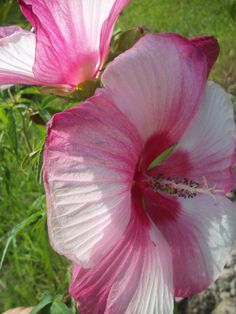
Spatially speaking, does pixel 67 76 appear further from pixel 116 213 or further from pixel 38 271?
pixel 38 271

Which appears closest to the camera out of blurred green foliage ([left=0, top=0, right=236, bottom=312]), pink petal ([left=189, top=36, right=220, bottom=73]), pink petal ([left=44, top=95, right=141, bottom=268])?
pink petal ([left=44, top=95, right=141, bottom=268])

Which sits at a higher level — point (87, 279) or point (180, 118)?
point (180, 118)

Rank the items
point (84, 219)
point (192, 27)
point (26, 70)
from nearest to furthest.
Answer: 1. point (84, 219)
2. point (26, 70)
3. point (192, 27)

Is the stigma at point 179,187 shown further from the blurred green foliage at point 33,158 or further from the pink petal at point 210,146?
the blurred green foliage at point 33,158

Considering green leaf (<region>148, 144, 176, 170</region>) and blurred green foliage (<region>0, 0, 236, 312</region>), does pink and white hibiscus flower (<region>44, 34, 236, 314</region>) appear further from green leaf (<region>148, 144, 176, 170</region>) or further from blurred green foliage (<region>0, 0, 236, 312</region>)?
blurred green foliage (<region>0, 0, 236, 312</region>)

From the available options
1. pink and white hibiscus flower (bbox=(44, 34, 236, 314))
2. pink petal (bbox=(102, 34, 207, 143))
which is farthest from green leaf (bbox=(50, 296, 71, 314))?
pink petal (bbox=(102, 34, 207, 143))

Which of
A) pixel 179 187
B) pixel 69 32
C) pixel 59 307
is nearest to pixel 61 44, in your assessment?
pixel 69 32

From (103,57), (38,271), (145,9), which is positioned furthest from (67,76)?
(145,9)

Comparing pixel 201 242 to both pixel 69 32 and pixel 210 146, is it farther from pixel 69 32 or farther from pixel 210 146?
pixel 69 32

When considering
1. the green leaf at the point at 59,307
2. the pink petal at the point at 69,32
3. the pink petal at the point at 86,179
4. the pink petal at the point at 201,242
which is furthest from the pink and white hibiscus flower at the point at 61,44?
the green leaf at the point at 59,307
